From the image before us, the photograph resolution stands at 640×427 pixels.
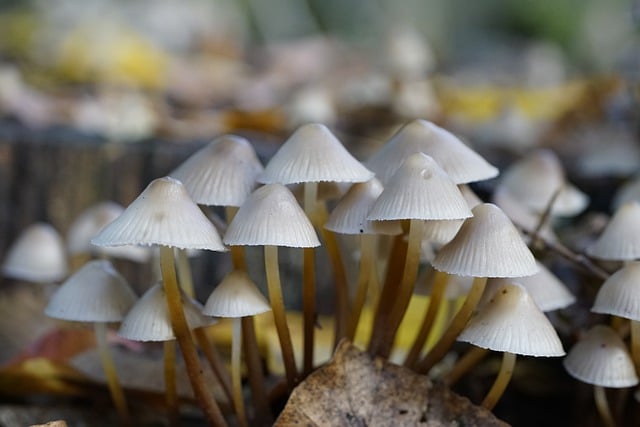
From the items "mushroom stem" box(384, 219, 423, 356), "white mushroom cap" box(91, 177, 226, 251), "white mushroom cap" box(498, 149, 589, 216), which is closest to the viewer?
"white mushroom cap" box(91, 177, 226, 251)

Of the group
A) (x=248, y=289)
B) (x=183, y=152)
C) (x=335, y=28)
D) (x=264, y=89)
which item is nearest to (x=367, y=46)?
(x=335, y=28)

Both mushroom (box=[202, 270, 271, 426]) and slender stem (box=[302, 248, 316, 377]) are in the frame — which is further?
slender stem (box=[302, 248, 316, 377])

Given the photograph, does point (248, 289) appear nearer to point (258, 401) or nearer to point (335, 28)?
point (258, 401)

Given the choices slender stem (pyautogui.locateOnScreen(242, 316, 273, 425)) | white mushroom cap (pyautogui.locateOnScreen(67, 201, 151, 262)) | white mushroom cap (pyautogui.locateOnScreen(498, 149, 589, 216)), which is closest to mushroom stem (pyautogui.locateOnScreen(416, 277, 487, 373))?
slender stem (pyautogui.locateOnScreen(242, 316, 273, 425))

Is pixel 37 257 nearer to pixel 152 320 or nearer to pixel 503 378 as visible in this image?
pixel 152 320

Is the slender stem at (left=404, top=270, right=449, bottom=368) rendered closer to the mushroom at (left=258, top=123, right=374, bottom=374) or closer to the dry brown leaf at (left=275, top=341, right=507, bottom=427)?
the dry brown leaf at (left=275, top=341, right=507, bottom=427)

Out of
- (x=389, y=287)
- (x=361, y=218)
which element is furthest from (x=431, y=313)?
(x=361, y=218)
